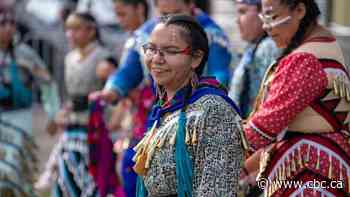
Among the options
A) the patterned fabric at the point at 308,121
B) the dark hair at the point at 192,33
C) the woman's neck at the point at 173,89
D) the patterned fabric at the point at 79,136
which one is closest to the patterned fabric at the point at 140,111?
the patterned fabric at the point at 79,136

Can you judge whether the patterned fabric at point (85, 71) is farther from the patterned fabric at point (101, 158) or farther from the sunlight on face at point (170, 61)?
the sunlight on face at point (170, 61)

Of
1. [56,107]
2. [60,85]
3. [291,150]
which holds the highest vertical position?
[291,150]

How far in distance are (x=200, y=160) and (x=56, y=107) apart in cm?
465

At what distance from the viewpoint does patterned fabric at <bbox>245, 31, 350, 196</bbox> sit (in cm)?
520

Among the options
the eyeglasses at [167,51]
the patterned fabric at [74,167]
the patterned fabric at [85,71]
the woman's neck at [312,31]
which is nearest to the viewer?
the eyeglasses at [167,51]

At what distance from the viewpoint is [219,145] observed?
455 centimetres

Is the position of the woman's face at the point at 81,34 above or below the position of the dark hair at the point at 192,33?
below

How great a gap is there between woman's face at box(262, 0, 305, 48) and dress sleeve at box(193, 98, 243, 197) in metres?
1.00

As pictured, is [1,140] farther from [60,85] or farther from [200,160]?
[60,85]

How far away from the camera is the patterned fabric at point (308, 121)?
5.20 m

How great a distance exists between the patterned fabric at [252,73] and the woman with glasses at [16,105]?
2608 millimetres

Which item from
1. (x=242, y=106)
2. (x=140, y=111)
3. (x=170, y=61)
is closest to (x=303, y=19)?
(x=170, y=61)

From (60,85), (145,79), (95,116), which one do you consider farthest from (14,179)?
(60,85)

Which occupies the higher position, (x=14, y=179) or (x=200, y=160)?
(x=200, y=160)
